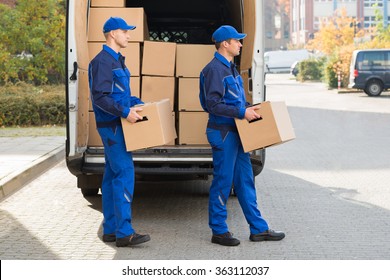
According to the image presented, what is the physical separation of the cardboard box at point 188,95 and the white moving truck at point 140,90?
1cm

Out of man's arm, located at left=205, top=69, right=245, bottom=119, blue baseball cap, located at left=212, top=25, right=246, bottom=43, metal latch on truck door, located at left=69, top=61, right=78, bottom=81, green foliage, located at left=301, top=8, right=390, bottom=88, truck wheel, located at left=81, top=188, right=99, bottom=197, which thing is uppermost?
green foliage, located at left=301, top=8, right=390, bottom=88

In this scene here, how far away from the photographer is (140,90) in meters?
9.44

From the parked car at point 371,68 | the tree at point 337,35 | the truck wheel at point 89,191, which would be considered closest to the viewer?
the truck wheel at point 89,191

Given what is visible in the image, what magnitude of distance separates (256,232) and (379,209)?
83.4 inches

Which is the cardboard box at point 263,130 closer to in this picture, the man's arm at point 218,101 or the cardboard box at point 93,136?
the man's arm at point 218,101

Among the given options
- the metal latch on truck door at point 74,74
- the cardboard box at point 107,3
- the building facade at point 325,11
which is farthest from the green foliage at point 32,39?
the building facade at point 325,11

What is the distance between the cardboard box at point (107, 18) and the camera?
9211 millimetres

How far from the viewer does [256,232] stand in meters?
7.79

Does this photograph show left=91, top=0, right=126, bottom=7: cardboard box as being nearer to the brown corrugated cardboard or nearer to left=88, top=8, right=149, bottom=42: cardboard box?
left=88, top=8, right=149, bottom=42: cardboard box

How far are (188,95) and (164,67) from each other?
0.38 m

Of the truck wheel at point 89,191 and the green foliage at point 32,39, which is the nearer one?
the truck wheel at point 89,191

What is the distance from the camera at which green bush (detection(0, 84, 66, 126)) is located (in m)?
19.8

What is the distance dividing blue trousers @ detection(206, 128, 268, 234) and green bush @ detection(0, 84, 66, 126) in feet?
41.0

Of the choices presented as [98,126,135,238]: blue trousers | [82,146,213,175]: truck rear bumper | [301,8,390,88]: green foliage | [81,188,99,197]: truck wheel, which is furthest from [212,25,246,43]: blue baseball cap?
[301,8,390,88]: green foliage
